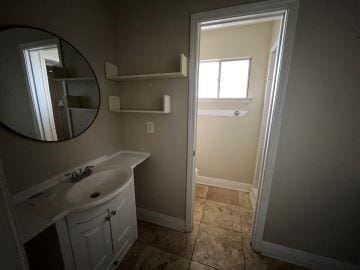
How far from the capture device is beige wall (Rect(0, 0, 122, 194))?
93 cm

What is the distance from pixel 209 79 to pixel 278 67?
4.41 ft

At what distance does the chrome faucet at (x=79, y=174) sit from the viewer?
1209mm

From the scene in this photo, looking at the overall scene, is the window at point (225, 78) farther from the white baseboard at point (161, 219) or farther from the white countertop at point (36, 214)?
the white countertop at point (36, 214)

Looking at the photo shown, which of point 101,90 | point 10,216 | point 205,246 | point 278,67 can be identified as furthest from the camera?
point 205,246

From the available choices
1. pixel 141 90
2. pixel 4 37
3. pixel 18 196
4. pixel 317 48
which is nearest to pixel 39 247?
pixel 18 196

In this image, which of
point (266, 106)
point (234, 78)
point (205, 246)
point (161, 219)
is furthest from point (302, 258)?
point (234, 78)

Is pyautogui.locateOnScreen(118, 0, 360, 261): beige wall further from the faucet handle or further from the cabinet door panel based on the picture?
the faucet handle

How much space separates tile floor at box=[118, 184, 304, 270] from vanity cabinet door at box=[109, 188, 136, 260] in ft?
0.49

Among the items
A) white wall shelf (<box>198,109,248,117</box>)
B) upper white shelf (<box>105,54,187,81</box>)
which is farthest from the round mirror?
white wall shelf (<box>198,109,248,117</box>)

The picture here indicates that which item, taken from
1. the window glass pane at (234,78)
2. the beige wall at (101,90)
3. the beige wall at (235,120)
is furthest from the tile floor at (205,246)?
Answer: the window glass pane at (234,78)

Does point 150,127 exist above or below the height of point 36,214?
above

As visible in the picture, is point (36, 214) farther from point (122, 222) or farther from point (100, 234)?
point (122, 222)

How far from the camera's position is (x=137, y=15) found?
1465 millimetres

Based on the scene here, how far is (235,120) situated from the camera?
2.34 meters
